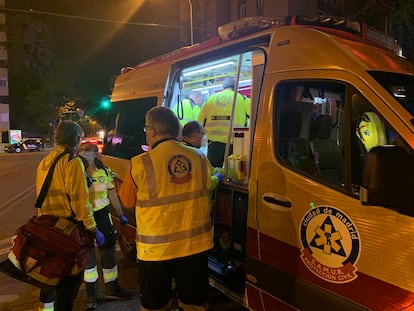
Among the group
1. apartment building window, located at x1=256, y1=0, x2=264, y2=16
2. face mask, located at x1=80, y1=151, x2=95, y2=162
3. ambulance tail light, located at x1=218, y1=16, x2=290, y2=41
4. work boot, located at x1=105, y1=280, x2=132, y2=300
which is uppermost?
apartment building window, located at x1=256, y1=0, x2=264, y2=16

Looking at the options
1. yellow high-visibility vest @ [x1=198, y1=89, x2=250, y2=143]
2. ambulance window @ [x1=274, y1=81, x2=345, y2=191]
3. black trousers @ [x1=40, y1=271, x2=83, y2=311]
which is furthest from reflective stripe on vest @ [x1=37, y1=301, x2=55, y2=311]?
yellow high-visibility vest @ [x1=198, y1=89, x2=250, y2=143]

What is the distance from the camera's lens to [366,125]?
3.00 metres

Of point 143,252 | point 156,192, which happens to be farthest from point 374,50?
point 143,252

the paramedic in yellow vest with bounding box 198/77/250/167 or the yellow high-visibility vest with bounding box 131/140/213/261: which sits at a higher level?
the paramedic in yellow vest with bounding box 198/77/250/167

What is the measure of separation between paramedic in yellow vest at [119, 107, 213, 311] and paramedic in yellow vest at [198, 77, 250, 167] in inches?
78.2

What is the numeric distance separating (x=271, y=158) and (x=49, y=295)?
2139 millimetres

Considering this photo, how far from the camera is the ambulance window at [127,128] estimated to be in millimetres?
5402

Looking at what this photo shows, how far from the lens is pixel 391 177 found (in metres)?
2.11

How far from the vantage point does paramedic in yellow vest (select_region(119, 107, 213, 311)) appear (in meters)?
2.73

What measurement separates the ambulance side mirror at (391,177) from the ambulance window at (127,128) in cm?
330

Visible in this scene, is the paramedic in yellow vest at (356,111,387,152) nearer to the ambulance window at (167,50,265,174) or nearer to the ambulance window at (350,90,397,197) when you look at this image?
the ambulance window at (350,90,397,197)

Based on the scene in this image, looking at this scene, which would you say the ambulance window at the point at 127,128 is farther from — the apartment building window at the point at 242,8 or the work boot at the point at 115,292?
the apartment building window at the point at 242,8

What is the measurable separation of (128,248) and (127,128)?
64.7 inches

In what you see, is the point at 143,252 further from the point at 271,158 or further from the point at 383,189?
the point at 383,189
